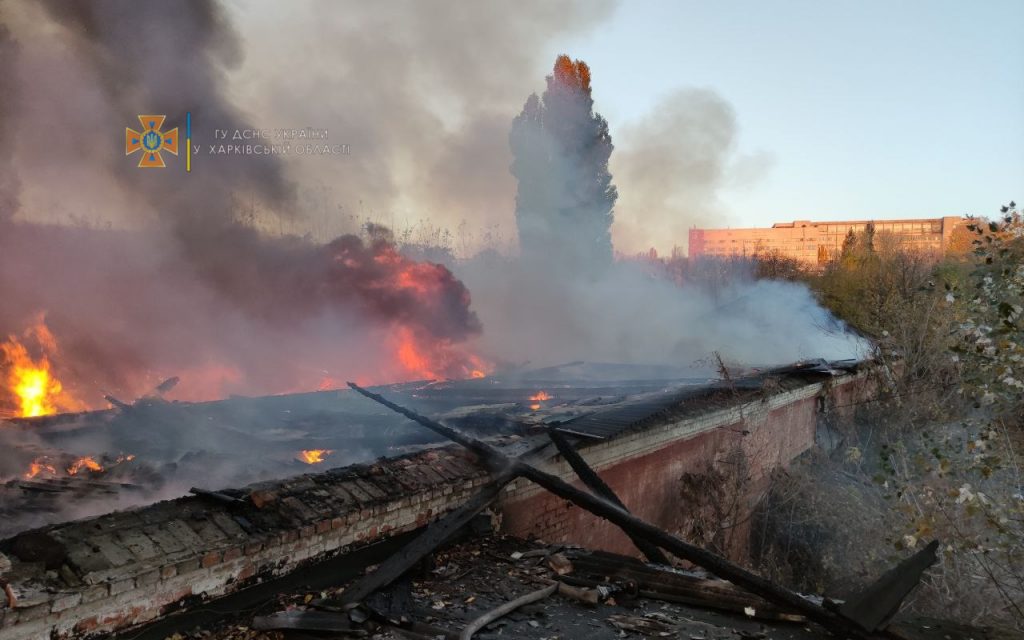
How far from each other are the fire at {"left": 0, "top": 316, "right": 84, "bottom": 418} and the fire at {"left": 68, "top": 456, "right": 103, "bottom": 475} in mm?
7394

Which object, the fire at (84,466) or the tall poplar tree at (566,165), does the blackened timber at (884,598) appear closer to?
the fire at (84,466)

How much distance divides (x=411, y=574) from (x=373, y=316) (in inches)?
578

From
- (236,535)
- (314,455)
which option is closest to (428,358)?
(314,455)

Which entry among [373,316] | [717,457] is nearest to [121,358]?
[373,316]

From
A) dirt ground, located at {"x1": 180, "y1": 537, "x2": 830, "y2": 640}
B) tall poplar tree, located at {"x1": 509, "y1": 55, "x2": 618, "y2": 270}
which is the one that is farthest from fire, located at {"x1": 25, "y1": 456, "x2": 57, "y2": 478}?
tall poplar tree, located at {"x1": 509, "y1": 55, "x2": 618, "y2": 270}

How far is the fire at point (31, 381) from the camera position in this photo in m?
11.2

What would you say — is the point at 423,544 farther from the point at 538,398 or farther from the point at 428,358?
the point at 428,358

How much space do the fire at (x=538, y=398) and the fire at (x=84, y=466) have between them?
549 cm

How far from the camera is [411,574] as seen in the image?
4258 millimetres

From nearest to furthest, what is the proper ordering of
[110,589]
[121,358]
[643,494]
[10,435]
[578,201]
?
[110,589], [10,435], [643,494], [121,358], [578,201]

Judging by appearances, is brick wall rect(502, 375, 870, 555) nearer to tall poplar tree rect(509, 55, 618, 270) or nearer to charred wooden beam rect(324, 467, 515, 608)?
charred wooden beam rect(324, 467, 515, 608)

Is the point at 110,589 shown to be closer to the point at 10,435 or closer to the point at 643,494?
the point at 10,435

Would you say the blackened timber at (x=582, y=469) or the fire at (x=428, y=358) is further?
the fire at (x=428, y=358)

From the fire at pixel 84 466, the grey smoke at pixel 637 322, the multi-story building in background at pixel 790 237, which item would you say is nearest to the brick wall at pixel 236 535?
the fire at pixel 84 466
